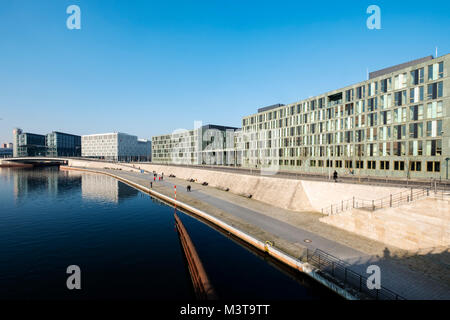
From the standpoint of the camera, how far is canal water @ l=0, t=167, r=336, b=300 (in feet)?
49.0

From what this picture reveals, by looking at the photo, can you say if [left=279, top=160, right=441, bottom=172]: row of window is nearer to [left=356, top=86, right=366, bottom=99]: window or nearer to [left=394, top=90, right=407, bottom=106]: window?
[left=394, top=90, right=407, bottom=106]: window

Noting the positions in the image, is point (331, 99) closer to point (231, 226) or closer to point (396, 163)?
point (396, 163)

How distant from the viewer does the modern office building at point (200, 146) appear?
322ft

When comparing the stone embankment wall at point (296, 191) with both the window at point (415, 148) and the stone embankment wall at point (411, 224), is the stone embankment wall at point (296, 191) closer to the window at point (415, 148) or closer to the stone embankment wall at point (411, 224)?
the stone embankment wall at point (411, 224)

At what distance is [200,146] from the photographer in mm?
111500

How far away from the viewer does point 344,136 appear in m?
49.0

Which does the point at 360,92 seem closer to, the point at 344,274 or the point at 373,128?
the point at 373,128

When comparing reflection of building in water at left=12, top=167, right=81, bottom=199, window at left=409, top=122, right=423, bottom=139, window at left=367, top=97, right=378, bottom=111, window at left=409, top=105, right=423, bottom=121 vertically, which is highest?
window at left=367, top=97, right=378, bottom=111

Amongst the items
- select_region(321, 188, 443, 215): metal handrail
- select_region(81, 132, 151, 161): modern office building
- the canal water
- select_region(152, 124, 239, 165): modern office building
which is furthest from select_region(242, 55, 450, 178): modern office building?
select_region(81, 132, 151, 161): modern office building

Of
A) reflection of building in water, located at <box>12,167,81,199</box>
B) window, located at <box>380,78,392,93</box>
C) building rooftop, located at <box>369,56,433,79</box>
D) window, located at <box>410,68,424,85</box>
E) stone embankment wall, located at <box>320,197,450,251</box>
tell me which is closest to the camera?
stone embankment wall, located at <box>320,197,450,251</box>

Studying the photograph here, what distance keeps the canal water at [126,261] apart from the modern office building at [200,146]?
60698mm

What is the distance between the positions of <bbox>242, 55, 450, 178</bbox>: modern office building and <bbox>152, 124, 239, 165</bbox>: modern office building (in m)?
32.7
